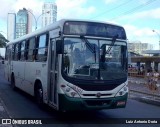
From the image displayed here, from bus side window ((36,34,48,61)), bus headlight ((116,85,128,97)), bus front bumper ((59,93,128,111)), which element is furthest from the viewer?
bus side window ((36,34,48,61))

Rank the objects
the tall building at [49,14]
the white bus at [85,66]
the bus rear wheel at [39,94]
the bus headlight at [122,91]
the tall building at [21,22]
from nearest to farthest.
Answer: the white bus at [85,66] < the bus headlight at [122,91] < the bus rear wheel at [39,94] < the tall building at [49,14] < the tall building at [21,22]

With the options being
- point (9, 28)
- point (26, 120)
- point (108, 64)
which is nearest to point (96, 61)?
point (108, 64)

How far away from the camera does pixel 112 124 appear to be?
9695 mm

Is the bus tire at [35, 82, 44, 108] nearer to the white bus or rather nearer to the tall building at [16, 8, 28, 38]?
the white bus

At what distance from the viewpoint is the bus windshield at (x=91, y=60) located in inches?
390

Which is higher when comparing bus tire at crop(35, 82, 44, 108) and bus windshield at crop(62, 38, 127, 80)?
bus windshield at crop(62, 38, 127, 80)

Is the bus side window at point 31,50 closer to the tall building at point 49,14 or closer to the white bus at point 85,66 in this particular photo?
the white bus at point 85,66

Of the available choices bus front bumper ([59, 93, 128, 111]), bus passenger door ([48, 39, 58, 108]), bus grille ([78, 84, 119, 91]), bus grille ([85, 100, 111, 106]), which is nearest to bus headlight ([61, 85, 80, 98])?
bus front bumper ([59, 93, 128, 111])

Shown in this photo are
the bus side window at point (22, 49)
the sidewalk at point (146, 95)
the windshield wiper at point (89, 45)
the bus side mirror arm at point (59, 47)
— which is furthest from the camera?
the sidewalk at point (146, 95)

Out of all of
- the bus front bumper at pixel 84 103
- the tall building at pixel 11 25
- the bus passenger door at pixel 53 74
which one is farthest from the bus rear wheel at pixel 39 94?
the tall building at pixel 11 25

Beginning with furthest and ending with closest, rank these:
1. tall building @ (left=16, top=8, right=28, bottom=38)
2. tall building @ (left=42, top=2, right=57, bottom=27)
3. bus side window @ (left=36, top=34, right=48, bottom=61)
A: tall building @ (left=16, top=8, right=28, bottom=38) → tall building @ (left=42, top=2, right=57, bottom=27) → bus side window @ (left=36, top=34, right=48, bottom=61)

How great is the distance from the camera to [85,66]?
9.95m

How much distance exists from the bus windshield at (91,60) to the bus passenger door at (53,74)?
74cm

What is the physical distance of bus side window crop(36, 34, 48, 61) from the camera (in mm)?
11972
